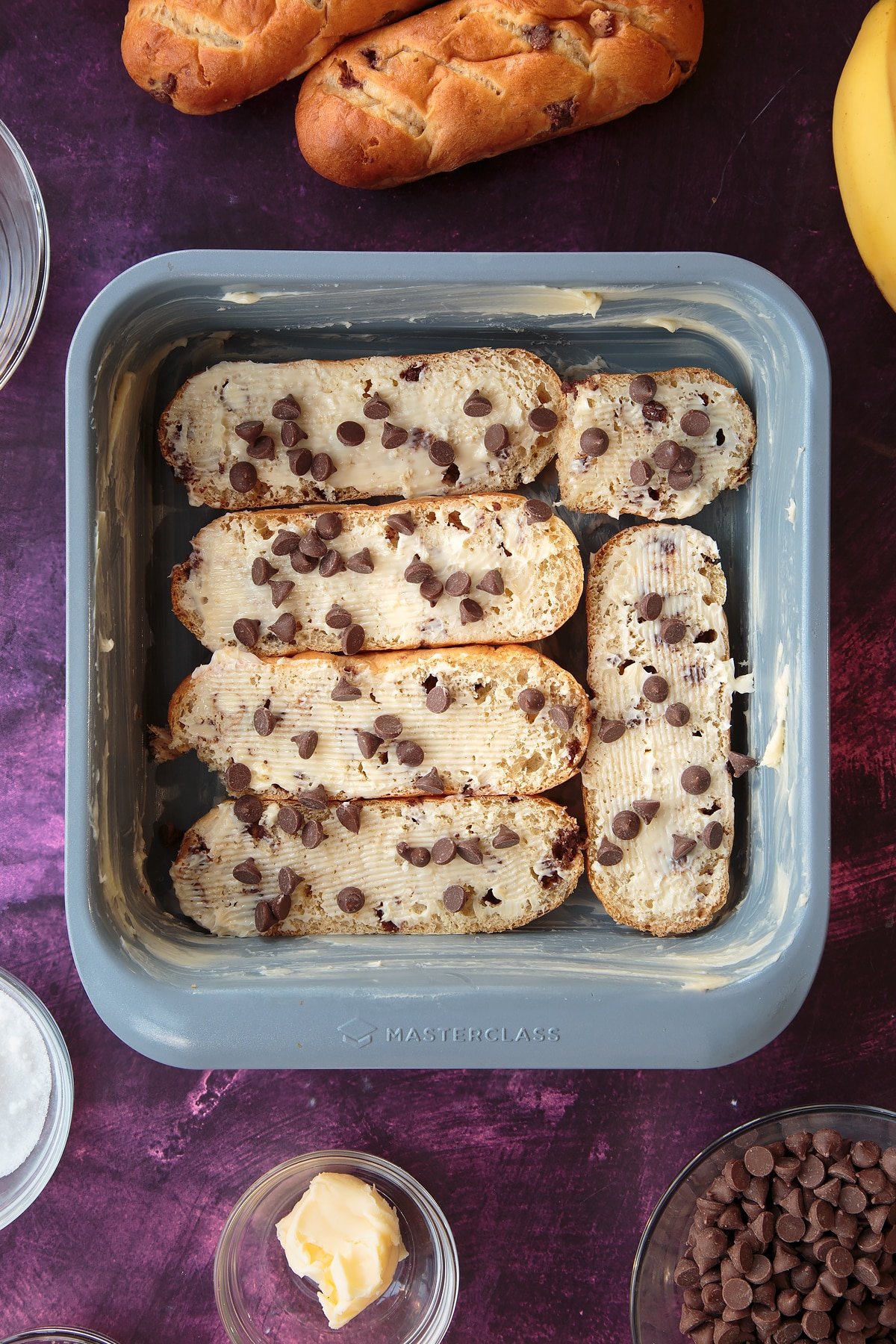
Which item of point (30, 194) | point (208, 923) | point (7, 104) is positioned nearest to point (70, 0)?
point (7, 104)

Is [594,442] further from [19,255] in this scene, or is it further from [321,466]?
[19,255]

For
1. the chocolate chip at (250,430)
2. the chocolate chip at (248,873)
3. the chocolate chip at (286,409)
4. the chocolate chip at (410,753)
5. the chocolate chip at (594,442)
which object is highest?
the chocolate chip at (286,409)

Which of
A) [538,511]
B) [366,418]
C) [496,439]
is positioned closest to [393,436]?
[366,418]

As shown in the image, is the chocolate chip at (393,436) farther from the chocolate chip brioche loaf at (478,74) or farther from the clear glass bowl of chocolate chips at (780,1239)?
the clear glass bowl of chocolate chips at (780,1239)

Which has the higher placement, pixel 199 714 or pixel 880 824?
pixel 199 714

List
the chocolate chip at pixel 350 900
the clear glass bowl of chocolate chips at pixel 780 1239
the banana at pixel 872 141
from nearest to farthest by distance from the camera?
the banana at pixel 872 141 → the clear glass bowl of chocolate chips at pixel 780 1239 → the chocolate chip at pixel 350 900

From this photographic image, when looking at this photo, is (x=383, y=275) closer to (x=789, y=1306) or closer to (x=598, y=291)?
(x=598, y=291)

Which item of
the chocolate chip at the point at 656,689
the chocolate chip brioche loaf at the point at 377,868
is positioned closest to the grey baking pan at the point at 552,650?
the chocolate chip brioche loaf at the point at 377,868
